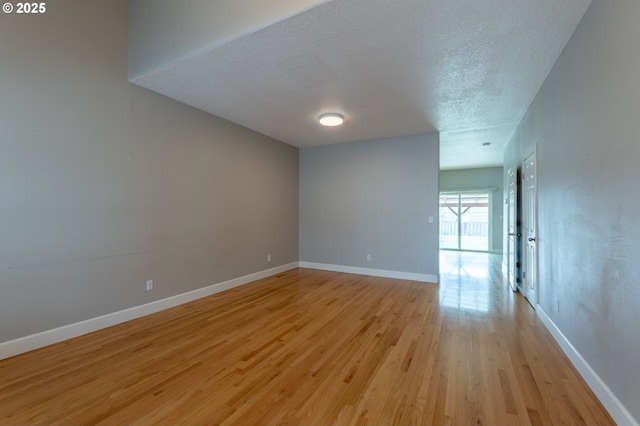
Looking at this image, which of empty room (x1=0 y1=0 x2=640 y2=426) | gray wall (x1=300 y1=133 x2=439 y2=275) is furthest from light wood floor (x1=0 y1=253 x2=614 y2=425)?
gray wall (x1=300 y1=133 x2=439 y2=275)

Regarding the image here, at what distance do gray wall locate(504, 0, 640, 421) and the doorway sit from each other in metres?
6.98

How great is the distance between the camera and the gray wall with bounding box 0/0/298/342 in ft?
7.63

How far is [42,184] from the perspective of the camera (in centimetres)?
246

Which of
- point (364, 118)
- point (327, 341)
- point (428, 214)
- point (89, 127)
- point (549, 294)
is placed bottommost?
point (327, 341)

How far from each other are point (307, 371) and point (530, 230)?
138 inches

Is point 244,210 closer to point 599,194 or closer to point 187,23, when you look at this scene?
point 187,23

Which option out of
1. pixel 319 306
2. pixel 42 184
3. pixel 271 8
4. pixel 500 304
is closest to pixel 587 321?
pixel 500 304

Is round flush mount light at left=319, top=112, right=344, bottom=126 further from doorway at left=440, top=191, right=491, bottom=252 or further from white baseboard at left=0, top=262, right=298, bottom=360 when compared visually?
doorway at left=440, top=191, right=491, bottom=252

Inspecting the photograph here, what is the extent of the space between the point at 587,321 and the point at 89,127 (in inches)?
186

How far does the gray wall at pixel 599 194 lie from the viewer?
148 cm

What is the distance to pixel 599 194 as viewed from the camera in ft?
5.96

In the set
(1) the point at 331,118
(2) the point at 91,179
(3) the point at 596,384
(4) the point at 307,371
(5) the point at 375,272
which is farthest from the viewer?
(5) the point at 375,272

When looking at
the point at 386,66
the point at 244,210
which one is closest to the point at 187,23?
the point at 386,66

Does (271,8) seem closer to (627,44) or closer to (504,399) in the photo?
(627,44)
